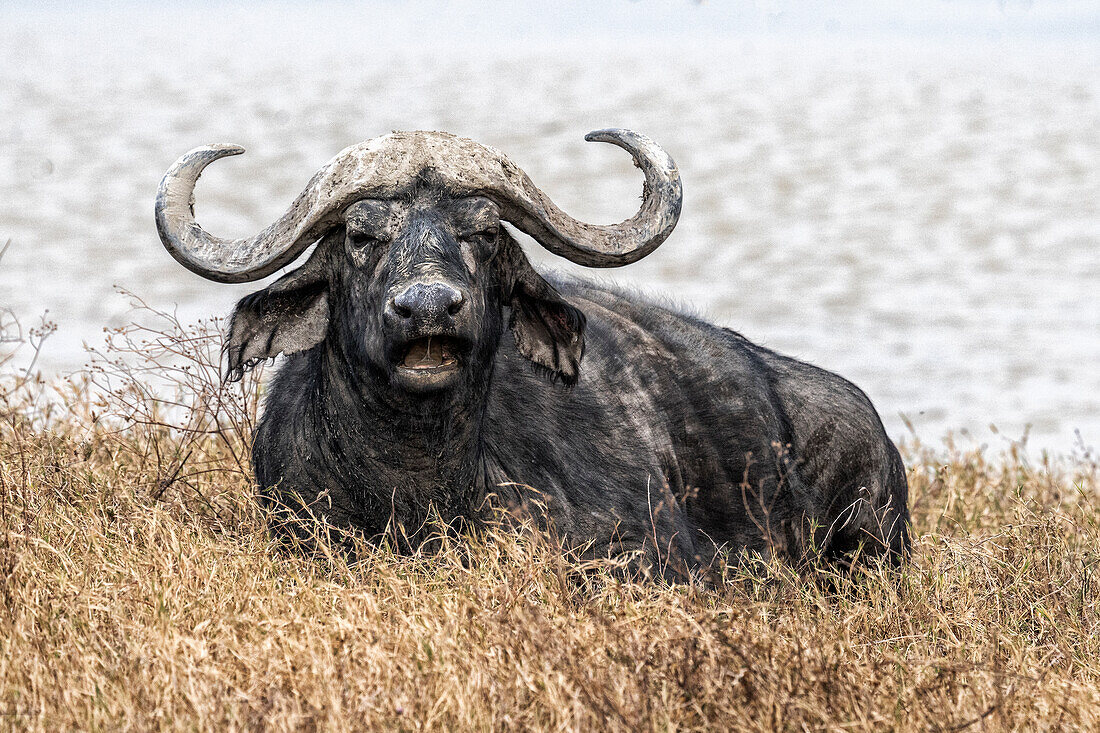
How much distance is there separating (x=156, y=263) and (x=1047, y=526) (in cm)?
1192

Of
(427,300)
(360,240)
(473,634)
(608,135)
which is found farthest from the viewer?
(608,135)

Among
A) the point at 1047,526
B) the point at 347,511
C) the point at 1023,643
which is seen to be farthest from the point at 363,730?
the point at 1047,526

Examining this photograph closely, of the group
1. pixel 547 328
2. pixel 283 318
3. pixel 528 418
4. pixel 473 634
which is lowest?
pixel 473 634

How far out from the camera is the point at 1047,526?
14.9ft

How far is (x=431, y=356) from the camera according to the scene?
3.71 meters

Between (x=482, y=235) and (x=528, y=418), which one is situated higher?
(x=482, y=235)

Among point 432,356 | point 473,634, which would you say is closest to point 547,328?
point 432,356

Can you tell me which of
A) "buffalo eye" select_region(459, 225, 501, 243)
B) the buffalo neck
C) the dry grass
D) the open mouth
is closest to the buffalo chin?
the open mouth

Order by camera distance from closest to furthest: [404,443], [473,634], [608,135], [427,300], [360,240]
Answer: [473,634] < [427,300] < [360,240] < [404,443] < [608,135]

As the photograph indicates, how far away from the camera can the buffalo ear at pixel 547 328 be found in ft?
14.3

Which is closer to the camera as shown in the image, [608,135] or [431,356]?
[431,356]

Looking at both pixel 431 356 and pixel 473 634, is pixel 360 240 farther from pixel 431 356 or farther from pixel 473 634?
pixel 473 634

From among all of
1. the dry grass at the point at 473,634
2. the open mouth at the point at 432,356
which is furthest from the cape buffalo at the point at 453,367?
the dry grass at the point at 473,634

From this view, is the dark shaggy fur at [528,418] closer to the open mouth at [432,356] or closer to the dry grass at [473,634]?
the open mouth at [432,356]
